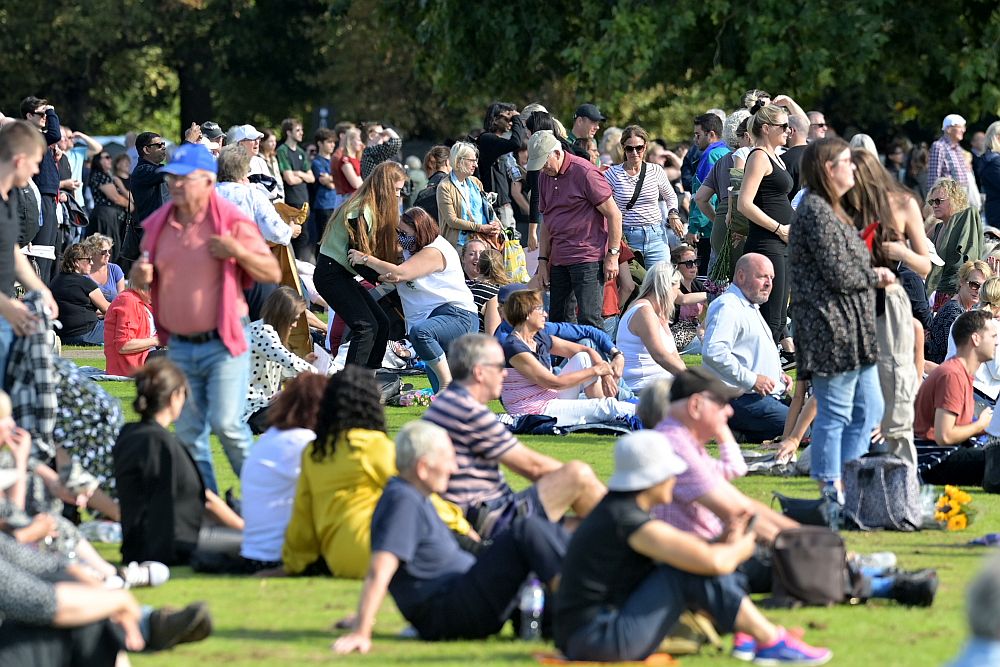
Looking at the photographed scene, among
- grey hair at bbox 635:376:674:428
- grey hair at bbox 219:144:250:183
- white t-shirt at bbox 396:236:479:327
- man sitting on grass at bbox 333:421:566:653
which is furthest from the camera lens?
white t-shirt at bbox 396:236:479:327

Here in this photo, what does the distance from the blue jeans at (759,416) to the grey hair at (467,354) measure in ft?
12.8

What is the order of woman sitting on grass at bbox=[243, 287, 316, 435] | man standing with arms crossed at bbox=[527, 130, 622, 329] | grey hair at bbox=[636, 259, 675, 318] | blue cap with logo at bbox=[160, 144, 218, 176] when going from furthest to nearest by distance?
1. man standing with arms crossed at bbox=[527, 130, 622, 329]
2. grey hair at bbox=[636, 259, 675, 318]
3. woman sitting on grass at bbox=[243, 287, 316, 435]
4. blue cap with logo at bbox=[160, 144, 218, 176]

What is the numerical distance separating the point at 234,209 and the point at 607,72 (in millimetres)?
18451

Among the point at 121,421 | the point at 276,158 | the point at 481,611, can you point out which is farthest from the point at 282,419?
the point at 276,158

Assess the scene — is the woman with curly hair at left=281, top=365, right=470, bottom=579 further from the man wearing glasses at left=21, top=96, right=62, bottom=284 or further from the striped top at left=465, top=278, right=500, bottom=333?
the man wearing glasses at left=21, top=96, right=62, bottom=284

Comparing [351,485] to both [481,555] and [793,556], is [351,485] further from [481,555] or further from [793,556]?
[793,556]

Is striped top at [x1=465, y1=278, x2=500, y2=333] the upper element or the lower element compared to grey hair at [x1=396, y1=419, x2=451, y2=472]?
lower

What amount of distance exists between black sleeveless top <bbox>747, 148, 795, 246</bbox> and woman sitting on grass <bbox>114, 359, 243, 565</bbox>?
583 centimetres

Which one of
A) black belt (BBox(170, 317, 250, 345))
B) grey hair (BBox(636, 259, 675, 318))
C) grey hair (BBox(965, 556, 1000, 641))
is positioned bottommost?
grey hair (BBox(636, 259, 675, 318))

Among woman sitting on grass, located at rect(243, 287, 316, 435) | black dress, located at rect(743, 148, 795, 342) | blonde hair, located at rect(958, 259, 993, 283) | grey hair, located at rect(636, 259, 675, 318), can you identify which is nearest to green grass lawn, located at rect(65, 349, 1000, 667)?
woman sitting on grass, located at rect(243, 287, 316, 435)

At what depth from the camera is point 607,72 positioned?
86.8 ft

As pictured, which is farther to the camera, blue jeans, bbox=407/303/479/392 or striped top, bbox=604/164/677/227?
striped top, bbox=604/164/677/227

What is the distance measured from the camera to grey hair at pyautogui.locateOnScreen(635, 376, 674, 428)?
7355mm

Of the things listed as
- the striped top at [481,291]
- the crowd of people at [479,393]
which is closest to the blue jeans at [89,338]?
the crowd of people at [479,393]
